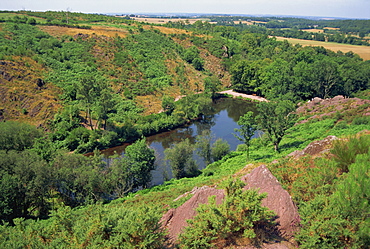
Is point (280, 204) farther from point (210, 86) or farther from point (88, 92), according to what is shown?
point (210, 86)

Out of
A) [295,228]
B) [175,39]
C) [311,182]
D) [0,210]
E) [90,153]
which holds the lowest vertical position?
[90,153]

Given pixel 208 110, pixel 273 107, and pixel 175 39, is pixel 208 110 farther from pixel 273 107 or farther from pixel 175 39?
pixel 175 39

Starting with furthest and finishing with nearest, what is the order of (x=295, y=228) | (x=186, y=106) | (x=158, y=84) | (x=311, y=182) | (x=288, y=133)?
(x=158, y=84), (x=186, y=106), (x=288, y=133), (x=311, y=182), (x=295, y=228)

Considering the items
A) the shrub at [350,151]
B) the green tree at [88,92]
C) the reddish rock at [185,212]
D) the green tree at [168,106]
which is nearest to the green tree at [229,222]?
the reddish rock at [185,212]

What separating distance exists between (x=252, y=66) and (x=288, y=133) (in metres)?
42.0

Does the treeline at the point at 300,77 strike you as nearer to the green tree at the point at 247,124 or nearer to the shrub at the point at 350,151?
the green tree at the point at 247,124

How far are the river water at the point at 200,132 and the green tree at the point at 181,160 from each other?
188cm

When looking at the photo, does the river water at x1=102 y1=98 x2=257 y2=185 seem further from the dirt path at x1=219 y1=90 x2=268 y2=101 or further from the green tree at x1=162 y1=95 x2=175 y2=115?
the green tree at x1=162 y1=95 x2=175 y2=115

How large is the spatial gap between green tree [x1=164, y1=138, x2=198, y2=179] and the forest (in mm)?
146

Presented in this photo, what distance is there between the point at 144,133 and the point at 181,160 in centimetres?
1875

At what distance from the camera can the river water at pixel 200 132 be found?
3980 centimetres

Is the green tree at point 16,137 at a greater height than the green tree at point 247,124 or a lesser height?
lesser

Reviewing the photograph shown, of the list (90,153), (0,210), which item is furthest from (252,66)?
(0,210)

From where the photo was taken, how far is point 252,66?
81.4 metres
